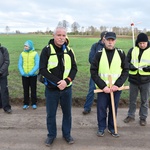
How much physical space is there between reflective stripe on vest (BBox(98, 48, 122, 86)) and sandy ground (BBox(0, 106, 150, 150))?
1.19 meters

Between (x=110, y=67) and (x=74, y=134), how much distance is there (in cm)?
160

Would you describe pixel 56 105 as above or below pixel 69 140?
above

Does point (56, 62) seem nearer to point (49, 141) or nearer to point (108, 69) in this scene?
point (108, 69)

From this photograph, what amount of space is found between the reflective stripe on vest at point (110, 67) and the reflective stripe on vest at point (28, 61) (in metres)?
2.43

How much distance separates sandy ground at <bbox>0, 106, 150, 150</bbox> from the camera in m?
4.57

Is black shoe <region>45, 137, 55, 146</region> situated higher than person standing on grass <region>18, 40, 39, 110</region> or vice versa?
person standing on grass <region>18, 40, 39, 110</region>

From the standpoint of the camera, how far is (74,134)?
16.7ft

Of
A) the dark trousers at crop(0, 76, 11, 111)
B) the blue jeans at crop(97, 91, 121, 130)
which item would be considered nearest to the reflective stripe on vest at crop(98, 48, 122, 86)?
the blue jeans at crop(97, 91, 121, 130)

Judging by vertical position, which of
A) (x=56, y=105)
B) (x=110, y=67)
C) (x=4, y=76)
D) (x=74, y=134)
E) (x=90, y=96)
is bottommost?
(x=74, y=134)

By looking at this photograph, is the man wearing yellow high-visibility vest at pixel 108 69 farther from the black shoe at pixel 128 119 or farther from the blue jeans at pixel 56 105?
the black shoe at pixel 128 119

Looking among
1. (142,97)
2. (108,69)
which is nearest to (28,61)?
(108,69)

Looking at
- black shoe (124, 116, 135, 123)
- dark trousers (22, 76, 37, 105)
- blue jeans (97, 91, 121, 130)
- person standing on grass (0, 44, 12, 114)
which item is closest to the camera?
blue jeans (97, 91, 121, 130)

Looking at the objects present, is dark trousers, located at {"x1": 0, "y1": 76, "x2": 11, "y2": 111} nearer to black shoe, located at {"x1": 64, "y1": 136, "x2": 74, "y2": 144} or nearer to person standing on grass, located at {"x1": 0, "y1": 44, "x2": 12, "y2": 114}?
person standing on grass, located at {"x1": 0, "y1": 44, "x2": 12, "y2": 114}

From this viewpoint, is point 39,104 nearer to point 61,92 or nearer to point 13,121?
point 13,121
